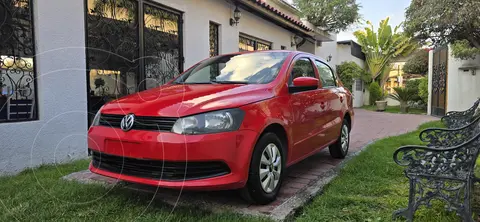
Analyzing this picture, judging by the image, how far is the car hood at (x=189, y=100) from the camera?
2.68m

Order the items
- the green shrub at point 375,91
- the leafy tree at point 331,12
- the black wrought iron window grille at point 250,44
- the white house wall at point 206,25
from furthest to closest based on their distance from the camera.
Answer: the green shrub at point 375,91 < the leafy tree at point 331,12 < the black wrought iron window grille at point 250,44 < the white house wall at point 206,25

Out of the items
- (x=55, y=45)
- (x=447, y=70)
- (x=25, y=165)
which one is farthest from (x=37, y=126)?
(x=447, y=70)

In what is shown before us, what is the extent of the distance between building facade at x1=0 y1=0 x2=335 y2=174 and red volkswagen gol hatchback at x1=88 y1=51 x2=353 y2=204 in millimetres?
1602

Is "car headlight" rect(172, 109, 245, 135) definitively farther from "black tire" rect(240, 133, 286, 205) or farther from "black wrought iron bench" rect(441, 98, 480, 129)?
"black wrought iron bench" rect(441, 98, 480, 129)

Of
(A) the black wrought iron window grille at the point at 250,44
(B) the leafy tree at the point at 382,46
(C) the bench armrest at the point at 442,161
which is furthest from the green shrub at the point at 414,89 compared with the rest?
(C) the bench armrest at the point at 442,161

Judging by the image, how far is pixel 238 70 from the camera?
380 centimetres

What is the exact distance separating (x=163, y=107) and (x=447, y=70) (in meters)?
12.7

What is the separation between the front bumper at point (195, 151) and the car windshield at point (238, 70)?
38.7 inches

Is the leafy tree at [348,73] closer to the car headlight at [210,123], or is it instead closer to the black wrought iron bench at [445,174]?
the black wrought iron bench at [445,174]

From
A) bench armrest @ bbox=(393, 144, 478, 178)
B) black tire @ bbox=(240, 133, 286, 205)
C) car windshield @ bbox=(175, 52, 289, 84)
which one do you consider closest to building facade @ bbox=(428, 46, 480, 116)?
car windshield @ bbox=(175, 52, 289, 84)

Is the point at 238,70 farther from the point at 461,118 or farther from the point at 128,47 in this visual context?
the point at 461,118

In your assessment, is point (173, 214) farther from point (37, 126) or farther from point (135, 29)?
point (135, 29)

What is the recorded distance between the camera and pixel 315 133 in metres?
3.96

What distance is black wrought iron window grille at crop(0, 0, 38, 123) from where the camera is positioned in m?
3.95
